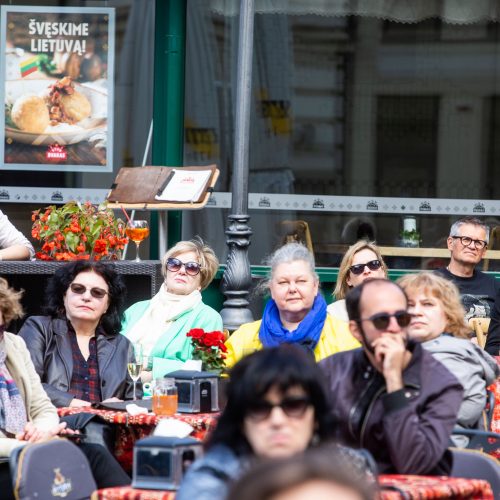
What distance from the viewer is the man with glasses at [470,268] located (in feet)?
25.6

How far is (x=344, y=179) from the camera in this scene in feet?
33.6

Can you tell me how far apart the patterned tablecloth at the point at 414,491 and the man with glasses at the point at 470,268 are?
418cm

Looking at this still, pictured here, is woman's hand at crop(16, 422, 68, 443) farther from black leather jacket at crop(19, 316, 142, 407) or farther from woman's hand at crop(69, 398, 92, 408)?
black leather jacket at crop(19, 316, 142, 407)

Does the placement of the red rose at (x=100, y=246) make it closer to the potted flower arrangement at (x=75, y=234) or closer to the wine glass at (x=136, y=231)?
the potted flower arrangement at (x=75, y=234)

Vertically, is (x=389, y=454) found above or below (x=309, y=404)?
below

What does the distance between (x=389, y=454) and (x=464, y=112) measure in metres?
7.09

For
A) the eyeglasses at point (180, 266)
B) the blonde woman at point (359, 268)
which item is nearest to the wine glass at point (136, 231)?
the eyeglasses at point (180, 266)

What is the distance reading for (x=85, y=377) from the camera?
598cm

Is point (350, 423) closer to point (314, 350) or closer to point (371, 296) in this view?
point (371, 296)

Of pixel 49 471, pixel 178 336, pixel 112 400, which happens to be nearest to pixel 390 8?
pixel 178 336

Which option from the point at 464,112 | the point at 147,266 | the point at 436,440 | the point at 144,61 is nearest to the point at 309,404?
the point at 436,440

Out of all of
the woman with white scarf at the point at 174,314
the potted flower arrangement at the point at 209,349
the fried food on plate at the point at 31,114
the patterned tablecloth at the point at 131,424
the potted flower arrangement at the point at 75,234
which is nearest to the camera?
the patterned tablecloth at the point at 131,424

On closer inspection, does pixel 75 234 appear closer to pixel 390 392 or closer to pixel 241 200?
pixel 241 200

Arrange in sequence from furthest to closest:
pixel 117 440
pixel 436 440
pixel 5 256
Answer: pixel 5 256, pixel 117 440, pixel 436 440
